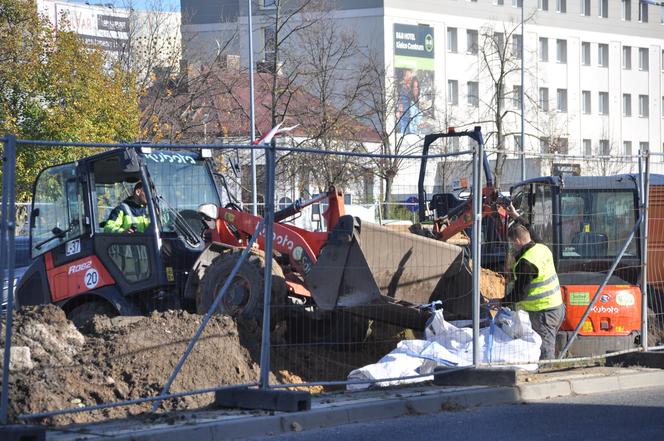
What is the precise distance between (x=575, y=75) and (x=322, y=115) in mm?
31260

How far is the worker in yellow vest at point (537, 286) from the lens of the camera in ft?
36.3

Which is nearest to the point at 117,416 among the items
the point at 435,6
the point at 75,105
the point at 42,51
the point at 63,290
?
the point at 63,290

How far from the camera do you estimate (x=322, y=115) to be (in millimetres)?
38562

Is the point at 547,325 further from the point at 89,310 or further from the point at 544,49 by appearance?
the point at 544,49

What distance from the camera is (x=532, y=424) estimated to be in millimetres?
8922

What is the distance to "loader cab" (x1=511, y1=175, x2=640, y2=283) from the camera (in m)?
13.7

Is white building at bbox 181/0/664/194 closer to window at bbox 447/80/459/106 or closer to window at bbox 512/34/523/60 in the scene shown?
window at bbox 447/80/459/106

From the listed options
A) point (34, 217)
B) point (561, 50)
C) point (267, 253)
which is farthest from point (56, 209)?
point (561, 50)

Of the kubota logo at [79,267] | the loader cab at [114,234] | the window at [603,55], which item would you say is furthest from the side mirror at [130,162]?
the window at [603,55]

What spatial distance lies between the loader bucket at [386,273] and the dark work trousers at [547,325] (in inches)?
32.2

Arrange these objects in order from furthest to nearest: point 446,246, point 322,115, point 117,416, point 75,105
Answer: point 322,115 < point 75,105 < point 446,246 < point 117,416

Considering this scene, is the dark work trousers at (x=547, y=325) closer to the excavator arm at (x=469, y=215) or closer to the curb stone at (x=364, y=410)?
the curb stone at (x=364, y=410)

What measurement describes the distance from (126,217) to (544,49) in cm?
5469

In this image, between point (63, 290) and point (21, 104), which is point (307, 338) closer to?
point (63, 290)
